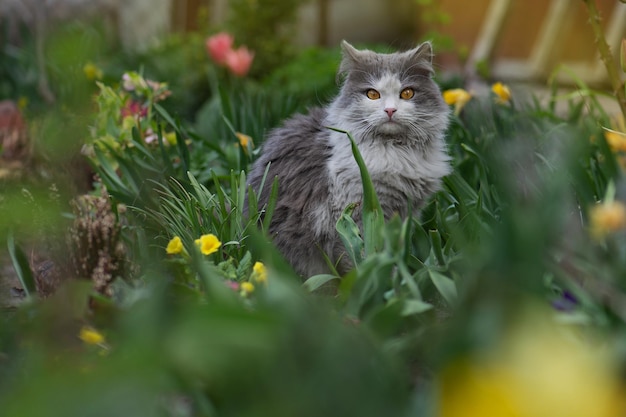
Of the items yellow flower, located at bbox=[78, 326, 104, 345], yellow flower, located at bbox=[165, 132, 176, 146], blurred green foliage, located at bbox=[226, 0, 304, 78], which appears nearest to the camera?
yellow flower, located at bbox=[78, 326, 104, 345]

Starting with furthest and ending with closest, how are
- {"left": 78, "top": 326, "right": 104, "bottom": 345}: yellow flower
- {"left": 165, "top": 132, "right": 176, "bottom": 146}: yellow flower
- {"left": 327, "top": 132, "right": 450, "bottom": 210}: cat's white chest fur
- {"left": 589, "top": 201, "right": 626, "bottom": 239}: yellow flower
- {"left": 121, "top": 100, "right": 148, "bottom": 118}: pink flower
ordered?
{"left": 121, "top": 100, "right": 148, "bottom": 118}: pink flower
{"left": 165, "top": 132, "right": 176, "bottom": 146}: yellow flower
{"left": 327, "top": 132, "right": 450, "bottom": 210}: cat's white chest fur
{"left": 78, "top": 326, "right": 104, "bottom": 345}: yellow flower
{"left": 589, "top": 201, "right": 626, "bottom": 239}: yellow flower

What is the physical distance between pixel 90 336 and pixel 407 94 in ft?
4.40

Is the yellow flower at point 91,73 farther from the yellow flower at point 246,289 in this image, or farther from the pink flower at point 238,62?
the yellow flower at point 246,289

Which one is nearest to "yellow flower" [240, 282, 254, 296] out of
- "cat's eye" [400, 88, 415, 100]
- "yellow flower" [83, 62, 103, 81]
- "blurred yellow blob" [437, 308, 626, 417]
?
"blurred yellow blob" [437, 308, 626, 417]

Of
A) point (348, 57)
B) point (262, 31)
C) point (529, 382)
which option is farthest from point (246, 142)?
point (262, 31)

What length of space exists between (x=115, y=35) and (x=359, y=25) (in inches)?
99.0

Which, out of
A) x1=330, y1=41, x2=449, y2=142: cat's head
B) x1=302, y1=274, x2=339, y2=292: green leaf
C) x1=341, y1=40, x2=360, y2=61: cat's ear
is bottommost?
x1=302, y1=274, x2=339, y2=292: green leaf

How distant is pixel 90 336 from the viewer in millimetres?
1516

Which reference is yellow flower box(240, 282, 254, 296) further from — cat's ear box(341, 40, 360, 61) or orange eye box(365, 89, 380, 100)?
cat's ear box(341, 40, 360, 61)

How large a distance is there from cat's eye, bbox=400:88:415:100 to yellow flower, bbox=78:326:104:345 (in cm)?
129

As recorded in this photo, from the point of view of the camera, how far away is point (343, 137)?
239 centimetres

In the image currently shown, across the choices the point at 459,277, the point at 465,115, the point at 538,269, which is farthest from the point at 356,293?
the point at 465,115

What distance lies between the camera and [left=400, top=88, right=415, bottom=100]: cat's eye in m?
2.41

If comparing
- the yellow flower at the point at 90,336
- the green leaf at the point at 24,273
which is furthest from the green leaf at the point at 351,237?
the green leaf at the point at 24,273
